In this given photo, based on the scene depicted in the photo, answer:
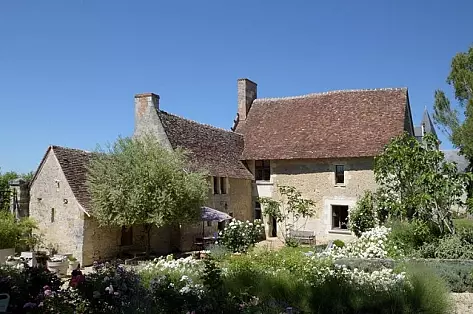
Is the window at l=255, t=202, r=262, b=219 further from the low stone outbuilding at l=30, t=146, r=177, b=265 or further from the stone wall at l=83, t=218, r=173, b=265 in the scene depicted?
the low stone outbuilding at l=30, t=146, r=177, b=265

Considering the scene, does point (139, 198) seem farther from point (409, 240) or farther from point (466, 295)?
point (466, 295)

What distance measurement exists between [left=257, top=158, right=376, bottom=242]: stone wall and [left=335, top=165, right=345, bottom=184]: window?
197 millimetres

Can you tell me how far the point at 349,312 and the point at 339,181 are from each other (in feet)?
45.9

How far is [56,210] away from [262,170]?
1087cm

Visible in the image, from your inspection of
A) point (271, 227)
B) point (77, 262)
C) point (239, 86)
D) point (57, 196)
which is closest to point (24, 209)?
point (57, 196)

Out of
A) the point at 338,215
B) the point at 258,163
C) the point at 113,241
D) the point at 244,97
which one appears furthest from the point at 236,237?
the point at 244,97

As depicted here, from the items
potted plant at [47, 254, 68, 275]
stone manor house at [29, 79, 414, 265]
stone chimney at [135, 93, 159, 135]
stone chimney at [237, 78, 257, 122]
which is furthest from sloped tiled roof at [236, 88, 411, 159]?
potted plant at [47, 254, 68, 275]

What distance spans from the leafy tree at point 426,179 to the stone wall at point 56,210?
1116 centimetres

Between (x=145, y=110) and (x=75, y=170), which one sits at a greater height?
(x=145, y=110)

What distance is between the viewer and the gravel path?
8547mm

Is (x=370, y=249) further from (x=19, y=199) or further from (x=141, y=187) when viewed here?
(x=19, y=199)

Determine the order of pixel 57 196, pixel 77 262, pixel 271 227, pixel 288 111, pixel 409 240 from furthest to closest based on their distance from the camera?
pixel 288 111, pixel 271 227, pixel 57 196, pixel 77 262, pixel 409 240

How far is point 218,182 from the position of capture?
68.9ft

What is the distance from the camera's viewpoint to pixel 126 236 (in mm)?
18125
